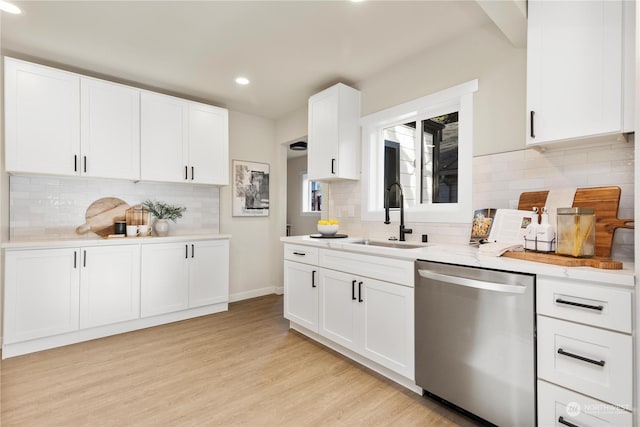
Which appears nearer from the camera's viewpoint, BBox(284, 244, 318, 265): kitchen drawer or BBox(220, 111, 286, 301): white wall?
BBox(284, 244, 318, 265): kitchen drawer

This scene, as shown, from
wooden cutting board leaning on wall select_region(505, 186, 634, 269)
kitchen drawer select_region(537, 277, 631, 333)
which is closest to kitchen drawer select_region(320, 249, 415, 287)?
wooden cutting board leaning on wall select_region(505, 186, 634, 269)

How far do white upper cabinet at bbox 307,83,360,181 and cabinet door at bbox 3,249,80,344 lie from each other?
2.52 metres

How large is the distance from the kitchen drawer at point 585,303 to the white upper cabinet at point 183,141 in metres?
3.49

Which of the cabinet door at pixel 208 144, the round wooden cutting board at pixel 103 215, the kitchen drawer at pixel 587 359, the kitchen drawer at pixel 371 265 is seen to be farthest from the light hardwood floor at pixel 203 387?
the cabinet door at pixel 208 144

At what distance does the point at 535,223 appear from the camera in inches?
67.9

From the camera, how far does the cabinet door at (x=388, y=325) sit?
204 cm

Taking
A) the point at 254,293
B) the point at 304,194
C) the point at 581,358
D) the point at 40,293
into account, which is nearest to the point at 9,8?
the point at 40,293

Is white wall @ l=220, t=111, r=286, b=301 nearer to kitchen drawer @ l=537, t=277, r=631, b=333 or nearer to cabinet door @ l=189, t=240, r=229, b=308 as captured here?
cabinet door @ l=189, t=240, r=229, b=308

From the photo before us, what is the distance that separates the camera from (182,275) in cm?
350

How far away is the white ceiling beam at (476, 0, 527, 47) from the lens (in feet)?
5.69

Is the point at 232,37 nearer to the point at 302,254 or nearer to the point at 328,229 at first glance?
the point at 328,229

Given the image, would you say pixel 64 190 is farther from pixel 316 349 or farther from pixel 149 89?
pixel 316 349

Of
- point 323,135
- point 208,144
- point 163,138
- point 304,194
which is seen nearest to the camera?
point 323,135

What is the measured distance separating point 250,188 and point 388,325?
3.04m
